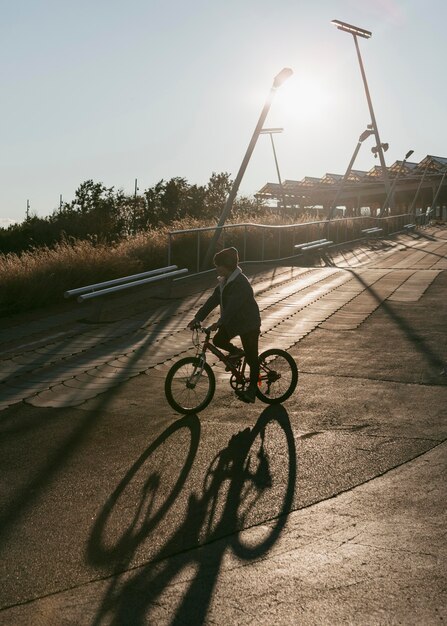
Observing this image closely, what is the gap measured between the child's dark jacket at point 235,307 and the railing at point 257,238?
33.2ft

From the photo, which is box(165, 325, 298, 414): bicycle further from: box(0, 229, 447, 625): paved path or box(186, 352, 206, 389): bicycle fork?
box(0, 229, 447, 625): paved path

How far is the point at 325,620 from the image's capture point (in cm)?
429

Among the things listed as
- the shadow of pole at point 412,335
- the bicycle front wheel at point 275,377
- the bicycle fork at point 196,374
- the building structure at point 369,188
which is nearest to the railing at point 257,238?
the shadow of pole at point 412,335

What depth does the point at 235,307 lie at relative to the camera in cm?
861

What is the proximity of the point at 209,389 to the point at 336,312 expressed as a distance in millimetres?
6424

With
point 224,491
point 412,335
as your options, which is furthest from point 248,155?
point 224,491

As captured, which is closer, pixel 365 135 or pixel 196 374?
pixel 196 374

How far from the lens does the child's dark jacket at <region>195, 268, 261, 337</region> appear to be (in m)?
8.62

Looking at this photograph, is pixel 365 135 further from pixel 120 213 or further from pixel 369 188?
pixel 369 188

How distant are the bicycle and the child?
0.37ft

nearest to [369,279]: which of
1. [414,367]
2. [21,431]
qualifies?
[414,367]

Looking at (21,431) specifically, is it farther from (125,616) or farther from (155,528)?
(125,616)

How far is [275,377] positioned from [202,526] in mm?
3403

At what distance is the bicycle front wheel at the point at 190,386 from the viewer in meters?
8.58
